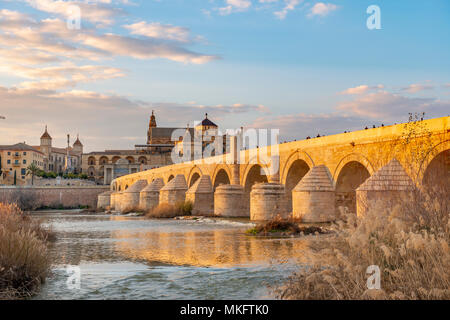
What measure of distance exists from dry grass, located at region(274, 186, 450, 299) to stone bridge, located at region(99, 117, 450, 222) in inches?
71.1

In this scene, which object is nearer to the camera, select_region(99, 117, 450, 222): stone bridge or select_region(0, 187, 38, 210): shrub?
select_region(99, 117, 450, 222): stone bridge

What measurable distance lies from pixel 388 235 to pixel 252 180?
2366 cm

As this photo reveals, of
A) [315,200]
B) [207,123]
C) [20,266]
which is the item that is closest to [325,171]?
[315,200]

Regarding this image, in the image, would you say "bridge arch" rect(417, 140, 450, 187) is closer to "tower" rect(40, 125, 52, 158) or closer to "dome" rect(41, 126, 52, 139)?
"tower" rect(40, 125, 52, 158)

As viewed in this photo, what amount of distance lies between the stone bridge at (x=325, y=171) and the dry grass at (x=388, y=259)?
→ 1.81 meters

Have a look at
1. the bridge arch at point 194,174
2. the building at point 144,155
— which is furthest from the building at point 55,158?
the bridge arch at point 194,174

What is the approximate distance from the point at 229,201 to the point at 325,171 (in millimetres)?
8879

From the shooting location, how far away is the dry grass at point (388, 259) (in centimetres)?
481

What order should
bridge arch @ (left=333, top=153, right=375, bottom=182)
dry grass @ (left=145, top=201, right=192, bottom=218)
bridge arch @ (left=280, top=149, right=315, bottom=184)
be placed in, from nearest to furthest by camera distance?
bridge arch @ (left=333, top=153, right=375, bottom=182) → bridge arch @ (left=280, top=149, right=315, bottom=184) → dry grass @ (left=145, top=201, right=192, bottom=218)

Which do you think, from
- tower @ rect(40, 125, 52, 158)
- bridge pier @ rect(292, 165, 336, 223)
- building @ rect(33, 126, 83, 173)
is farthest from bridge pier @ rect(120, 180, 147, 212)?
tower @ rect(40, 125, 52, 158)

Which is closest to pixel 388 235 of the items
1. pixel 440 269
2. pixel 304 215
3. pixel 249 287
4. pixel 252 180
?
pixel 440 269

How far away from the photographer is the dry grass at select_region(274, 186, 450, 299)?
4812 mm

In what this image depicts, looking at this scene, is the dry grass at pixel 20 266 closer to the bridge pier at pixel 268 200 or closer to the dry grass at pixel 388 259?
the dry grass at pixel 388 259

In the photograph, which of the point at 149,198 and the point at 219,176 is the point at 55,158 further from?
the point at 219,176
